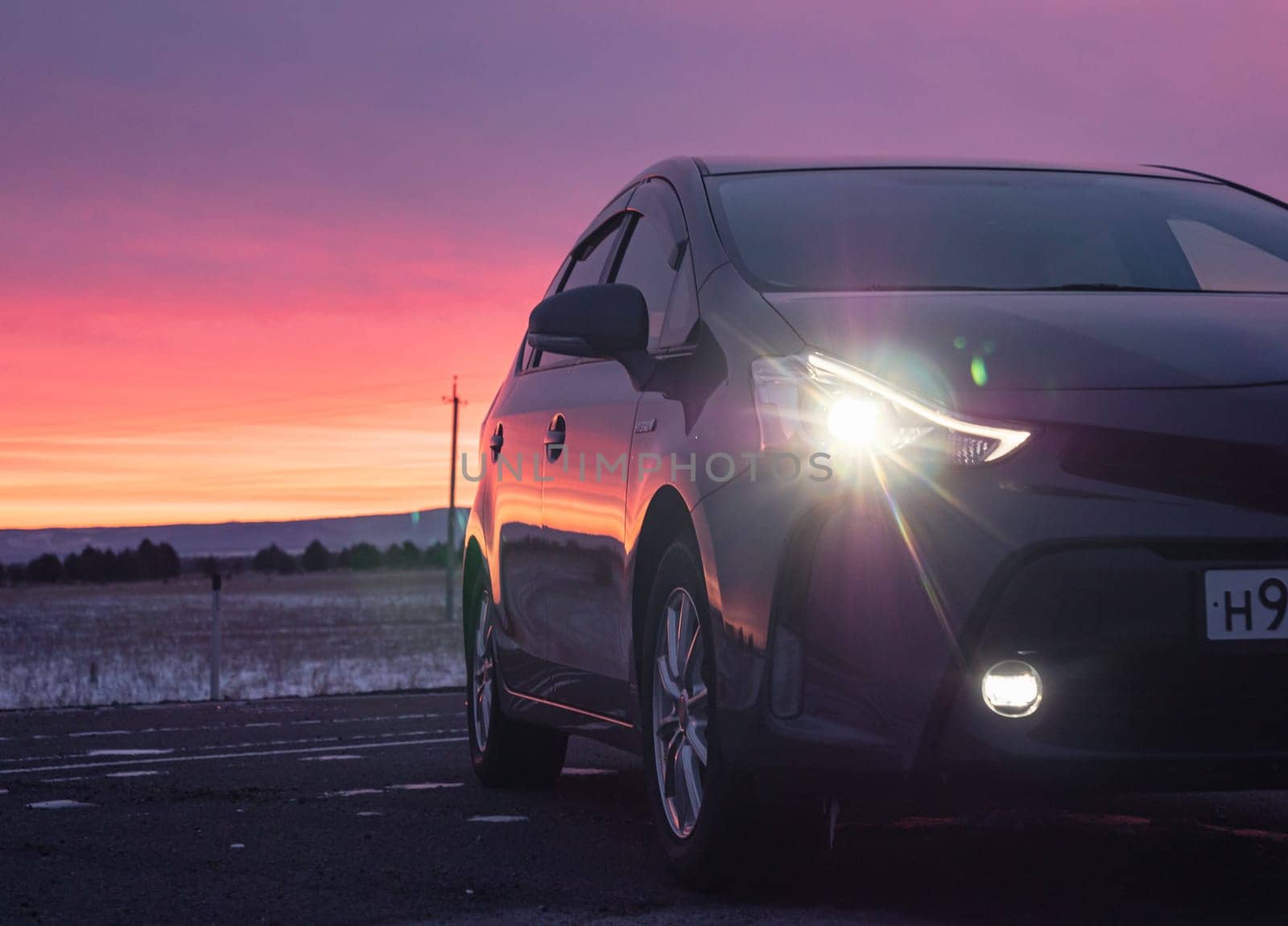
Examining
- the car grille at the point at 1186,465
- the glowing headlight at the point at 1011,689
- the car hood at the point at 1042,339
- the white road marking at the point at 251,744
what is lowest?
the white road marking at the point at 251,744

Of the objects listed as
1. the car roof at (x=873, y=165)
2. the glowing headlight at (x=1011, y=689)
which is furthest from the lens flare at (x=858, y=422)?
the car roof at (x=873, y=165)

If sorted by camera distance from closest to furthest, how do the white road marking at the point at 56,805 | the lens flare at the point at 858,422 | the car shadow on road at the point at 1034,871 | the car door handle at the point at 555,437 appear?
the lens flare at the point at 858,422
the car shadow on road at the point at 1034,871
the car door handle at the point at 555,437
the white road marking at the point at 56,805

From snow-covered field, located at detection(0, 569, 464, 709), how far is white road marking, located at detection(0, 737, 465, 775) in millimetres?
7164

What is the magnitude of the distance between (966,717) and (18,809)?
4.03 metres

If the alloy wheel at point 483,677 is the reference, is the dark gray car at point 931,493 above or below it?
above

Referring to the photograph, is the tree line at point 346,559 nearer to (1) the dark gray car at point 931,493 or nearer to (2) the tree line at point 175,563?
(2) the tree line at point 175,563

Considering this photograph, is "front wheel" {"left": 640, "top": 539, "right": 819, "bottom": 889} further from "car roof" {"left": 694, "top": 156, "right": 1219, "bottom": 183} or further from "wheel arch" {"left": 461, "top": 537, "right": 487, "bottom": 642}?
"wheel arch" {"left": 461, "top": 537, "right": 487, "bottom": 642}

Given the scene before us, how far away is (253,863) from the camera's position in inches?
208

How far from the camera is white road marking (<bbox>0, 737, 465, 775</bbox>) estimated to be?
8450 millimetres

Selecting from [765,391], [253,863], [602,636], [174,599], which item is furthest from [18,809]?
[174,599]

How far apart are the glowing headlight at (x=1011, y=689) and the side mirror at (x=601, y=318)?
164 centimetres

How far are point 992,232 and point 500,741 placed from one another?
2.93 m

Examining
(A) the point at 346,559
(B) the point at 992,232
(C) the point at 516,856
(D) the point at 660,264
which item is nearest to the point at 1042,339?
(B) the point at 992,232

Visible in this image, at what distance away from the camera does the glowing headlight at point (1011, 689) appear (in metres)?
Result: 3.83
